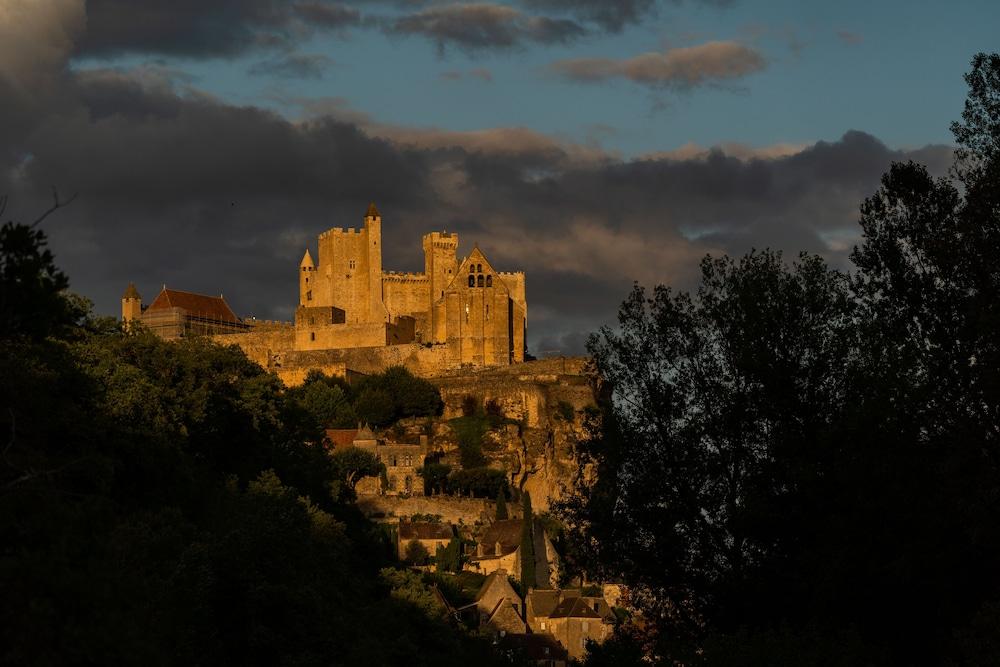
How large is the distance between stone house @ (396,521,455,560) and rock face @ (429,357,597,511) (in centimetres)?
1467

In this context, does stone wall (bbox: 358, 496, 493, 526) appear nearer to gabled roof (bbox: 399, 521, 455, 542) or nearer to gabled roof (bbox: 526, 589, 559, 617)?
gabled roof (bbox: 399, 521, 455, 542)

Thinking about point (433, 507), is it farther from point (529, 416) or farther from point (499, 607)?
point (529, 416)

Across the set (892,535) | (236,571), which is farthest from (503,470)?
(892,535)

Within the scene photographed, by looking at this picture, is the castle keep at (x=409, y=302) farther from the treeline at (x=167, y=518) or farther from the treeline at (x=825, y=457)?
the treeline at (x=825, y=457)

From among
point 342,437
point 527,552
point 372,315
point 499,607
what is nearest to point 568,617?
point 499,607

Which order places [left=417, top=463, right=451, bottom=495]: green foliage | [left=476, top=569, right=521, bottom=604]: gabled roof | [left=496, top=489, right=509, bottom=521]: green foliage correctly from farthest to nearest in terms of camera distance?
[left=417, top=463, right=451, bottom=495]: green foliage < [left=496, top=489, right=509, bottom=521]: green foliage < [left=476, top=569, right=521, bottom=604]: gabled roof

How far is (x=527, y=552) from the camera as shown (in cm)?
10200

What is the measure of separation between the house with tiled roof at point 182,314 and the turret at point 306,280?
6406 millimetres

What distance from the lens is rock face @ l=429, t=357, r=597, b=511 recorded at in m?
119

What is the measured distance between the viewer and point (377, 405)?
12200 centimetres

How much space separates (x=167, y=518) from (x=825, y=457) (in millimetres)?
23153

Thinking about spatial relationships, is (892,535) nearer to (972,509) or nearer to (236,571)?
(972,509)

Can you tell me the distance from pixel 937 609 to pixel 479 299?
10469 centimetres

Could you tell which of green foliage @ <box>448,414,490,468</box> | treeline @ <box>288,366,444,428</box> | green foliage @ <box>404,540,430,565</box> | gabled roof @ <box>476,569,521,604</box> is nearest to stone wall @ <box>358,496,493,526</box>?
green foliage @ <box>404,540,430,565</box>
